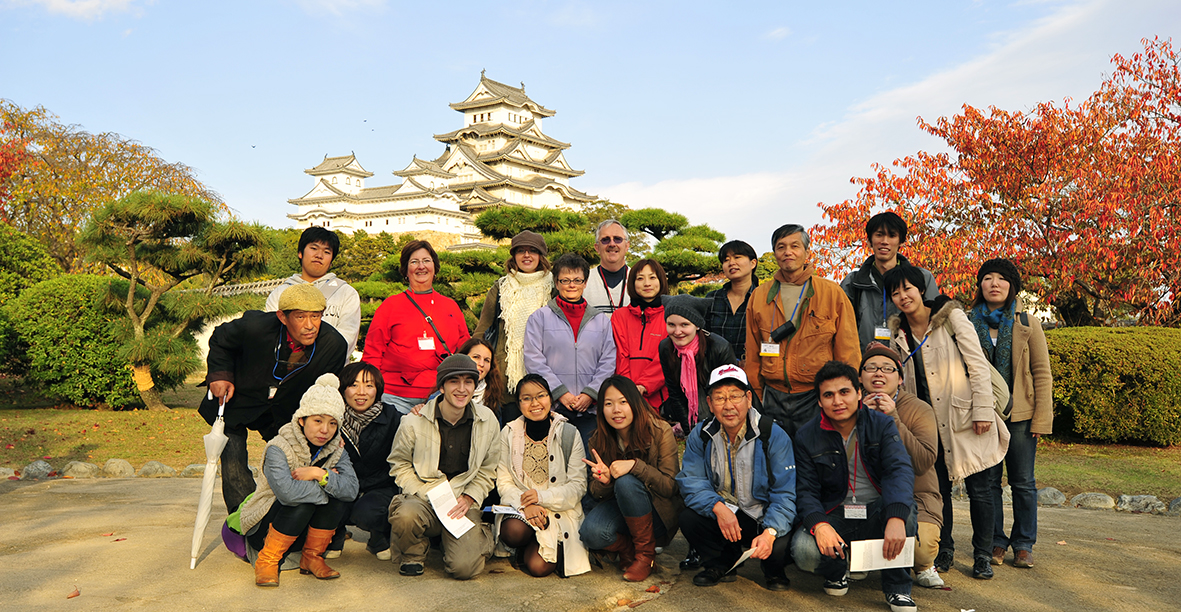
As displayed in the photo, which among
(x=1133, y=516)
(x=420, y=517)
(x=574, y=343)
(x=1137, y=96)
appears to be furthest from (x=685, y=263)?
(x=420, y=517)

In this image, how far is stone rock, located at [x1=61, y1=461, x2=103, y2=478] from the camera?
6902 mm

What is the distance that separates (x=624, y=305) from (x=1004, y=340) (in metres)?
2.17

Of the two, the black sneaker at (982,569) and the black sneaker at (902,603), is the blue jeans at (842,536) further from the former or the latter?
the black sneaker at (982,569)

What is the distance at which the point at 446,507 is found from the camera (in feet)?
12.2

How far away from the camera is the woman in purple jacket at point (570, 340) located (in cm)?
432

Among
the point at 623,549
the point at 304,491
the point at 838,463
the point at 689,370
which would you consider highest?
the point at 689,370

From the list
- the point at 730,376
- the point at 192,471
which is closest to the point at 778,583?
the point at 730,376

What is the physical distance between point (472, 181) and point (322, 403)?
4475 cm

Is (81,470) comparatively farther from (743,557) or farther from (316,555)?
(743,557)

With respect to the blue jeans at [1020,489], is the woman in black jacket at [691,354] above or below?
above

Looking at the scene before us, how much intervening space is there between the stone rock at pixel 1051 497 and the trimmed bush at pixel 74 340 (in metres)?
11.3

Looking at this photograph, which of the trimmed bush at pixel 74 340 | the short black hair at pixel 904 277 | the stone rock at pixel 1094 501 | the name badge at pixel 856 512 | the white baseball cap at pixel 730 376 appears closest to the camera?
the name badge at pixel 856 512

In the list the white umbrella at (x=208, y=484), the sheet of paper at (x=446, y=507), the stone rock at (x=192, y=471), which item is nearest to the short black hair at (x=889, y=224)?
the sheet of paper at (x=446, y=507)

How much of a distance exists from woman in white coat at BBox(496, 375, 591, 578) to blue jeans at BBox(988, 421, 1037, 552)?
222 centimetres
